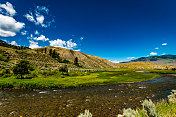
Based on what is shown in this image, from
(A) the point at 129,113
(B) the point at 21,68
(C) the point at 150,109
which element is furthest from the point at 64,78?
(C) the point at 150,109

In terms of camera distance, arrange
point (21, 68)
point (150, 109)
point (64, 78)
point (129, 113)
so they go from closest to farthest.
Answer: point (150, 109), point (129, 113), point (21, 68), point (64, 78)

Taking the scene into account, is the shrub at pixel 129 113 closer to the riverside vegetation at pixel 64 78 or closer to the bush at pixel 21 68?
the riverside vegetation at pixel 64 78

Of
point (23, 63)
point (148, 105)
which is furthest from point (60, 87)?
point (148, 105)

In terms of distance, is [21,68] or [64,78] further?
[64,78]

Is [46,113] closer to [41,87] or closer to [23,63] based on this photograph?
[41,87]

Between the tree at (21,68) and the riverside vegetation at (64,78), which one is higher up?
the tree at (21,68)

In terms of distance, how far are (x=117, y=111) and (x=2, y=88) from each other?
99.2ft

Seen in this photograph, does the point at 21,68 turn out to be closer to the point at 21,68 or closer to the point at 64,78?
the point at 21,68

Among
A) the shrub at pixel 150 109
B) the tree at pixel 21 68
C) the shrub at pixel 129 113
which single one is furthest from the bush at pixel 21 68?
the shrub at pixel 150 109

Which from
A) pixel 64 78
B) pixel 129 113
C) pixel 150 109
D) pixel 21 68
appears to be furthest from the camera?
pixel 64 78

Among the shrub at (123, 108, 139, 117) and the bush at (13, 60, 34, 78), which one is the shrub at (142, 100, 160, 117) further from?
the bush at (13, 60, 34, 78)

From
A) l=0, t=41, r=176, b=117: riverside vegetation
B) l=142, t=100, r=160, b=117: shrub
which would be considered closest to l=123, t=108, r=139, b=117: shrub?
l=0, t=41, r=176, b=117: riverside vegetation

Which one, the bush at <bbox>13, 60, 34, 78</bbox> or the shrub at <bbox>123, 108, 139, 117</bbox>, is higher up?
the bush at <bbox>13, 60, 34, 78</bbox>

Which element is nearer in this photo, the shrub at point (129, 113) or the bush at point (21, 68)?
the shrub at point (129, 113)
